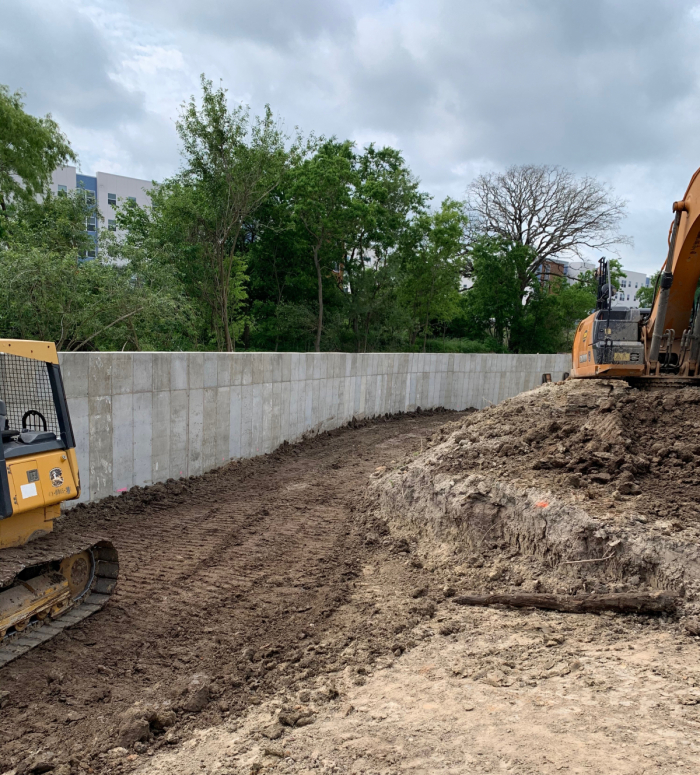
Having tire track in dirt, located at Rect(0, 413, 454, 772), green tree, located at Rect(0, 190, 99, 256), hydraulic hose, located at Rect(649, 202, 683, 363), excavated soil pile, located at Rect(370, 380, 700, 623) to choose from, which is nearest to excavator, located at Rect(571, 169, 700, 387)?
hydraulic hose, located at Rect(649, 202, 683, 363)

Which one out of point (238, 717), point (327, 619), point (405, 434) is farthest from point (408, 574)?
point (405, 434)

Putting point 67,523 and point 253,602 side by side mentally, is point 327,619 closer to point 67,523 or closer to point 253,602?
point 253,602

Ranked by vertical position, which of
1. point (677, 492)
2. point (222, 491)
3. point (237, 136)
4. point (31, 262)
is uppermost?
point (237, 136)

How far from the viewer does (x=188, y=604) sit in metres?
4.93

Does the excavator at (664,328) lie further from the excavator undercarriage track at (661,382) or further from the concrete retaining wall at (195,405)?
the concrete retaining wall at (195,405)

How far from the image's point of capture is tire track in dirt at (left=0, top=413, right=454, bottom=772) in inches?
139

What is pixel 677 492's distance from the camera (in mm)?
5570

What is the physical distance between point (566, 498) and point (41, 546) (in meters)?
4.53

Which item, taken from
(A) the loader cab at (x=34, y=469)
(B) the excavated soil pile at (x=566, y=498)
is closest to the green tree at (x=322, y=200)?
(B) the excavated soil pile at (x=566, y=498)

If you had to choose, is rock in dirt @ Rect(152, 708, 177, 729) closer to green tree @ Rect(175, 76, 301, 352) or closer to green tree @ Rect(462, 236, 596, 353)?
green tree @ Rect(175, 76, 301, 352)

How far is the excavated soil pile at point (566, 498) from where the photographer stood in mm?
4816

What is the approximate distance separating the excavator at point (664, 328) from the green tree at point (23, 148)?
1927 centimetres

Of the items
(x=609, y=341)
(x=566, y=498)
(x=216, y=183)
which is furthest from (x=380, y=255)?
(x=566, y=498)

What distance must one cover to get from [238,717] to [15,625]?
183 centimetres
